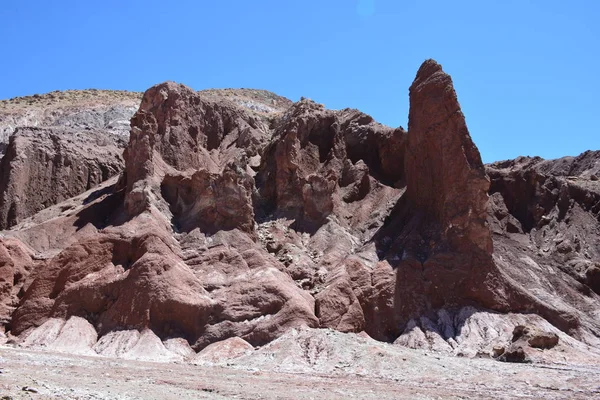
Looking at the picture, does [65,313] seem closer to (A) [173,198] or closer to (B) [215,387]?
(A) [173,198]

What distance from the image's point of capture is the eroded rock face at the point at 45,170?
175ft

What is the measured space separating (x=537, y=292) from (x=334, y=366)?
23870 millimetres

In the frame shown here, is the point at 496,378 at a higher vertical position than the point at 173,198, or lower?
lower

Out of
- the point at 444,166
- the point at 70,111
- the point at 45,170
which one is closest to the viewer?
the point at 444,166

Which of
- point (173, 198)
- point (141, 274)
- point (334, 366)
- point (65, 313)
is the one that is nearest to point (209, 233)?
point (173, 198)

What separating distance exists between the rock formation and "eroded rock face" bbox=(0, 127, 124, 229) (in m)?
0.78

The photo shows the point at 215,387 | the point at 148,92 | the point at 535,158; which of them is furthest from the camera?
the point at 535,158

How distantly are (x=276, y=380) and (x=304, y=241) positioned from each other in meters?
23.1

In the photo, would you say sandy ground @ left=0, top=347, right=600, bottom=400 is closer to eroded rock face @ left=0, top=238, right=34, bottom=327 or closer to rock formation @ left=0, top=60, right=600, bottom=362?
rock formation @ left=0, top=60, right=600, bottom=362

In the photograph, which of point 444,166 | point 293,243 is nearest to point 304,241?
point 293,243

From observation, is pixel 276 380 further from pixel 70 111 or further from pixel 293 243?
pixel 70 111

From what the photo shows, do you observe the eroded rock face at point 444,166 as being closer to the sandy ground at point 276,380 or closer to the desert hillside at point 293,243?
the desert hillside at point 293,243

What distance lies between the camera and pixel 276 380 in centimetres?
3002

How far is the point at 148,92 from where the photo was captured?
57656mm
